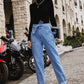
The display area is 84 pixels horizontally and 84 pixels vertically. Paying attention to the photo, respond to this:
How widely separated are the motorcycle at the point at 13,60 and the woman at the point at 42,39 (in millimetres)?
2005

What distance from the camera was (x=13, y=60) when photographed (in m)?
5.18

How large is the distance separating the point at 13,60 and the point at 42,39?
2174 mm

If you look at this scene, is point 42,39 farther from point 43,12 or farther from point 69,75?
point 69,75

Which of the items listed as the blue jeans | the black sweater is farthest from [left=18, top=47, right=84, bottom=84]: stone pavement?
the black sweater

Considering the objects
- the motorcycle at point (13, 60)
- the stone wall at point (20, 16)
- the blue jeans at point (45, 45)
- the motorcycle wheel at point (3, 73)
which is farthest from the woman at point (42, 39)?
the stone wall at point (20, 16)

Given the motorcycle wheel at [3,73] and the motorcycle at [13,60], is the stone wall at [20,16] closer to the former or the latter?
the motorcycle at [13,60]

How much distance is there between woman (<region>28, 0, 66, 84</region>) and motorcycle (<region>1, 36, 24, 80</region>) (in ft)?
6.58

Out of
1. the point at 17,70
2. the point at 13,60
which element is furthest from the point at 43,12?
the point at 17,70

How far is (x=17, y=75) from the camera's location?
5.30 meters

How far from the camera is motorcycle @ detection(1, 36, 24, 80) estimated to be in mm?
5156

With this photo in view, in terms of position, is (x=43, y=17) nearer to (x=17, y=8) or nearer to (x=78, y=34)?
(x=17, y=8)

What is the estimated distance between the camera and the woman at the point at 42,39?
124 inches

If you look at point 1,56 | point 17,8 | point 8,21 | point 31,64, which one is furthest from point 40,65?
point 8,21

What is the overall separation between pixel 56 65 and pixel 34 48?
421mm
